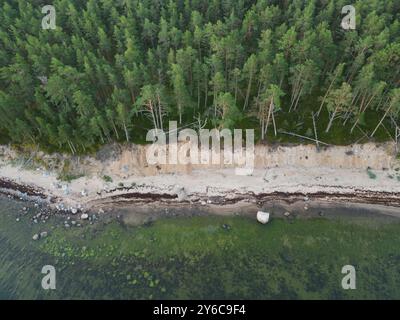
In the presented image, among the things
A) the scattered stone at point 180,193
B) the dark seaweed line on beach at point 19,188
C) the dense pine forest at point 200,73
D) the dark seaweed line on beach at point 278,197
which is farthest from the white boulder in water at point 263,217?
the dark seaweed line on beach at point 19,188

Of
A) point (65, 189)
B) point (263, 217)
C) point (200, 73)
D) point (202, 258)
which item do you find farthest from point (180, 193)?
point (200, 73)

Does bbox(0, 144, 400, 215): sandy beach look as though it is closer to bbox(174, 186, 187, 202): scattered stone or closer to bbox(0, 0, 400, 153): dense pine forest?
bbox(174, 186, 187, 202): scattered stone

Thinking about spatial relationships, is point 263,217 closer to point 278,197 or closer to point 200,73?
point 278,197

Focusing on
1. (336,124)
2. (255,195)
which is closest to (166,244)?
(255,195)

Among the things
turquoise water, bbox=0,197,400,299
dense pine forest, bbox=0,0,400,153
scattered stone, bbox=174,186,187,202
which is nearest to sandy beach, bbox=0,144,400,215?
scattered stone, bbox=174,186,187,202

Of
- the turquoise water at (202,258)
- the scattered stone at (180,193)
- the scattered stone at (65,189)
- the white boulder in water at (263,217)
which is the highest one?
the scattered stone at (65,189)

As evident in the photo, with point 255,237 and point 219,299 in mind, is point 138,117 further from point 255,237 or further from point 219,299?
point 219,299

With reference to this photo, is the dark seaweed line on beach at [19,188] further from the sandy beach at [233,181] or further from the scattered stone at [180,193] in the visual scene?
the scattered stone at [180,193]
